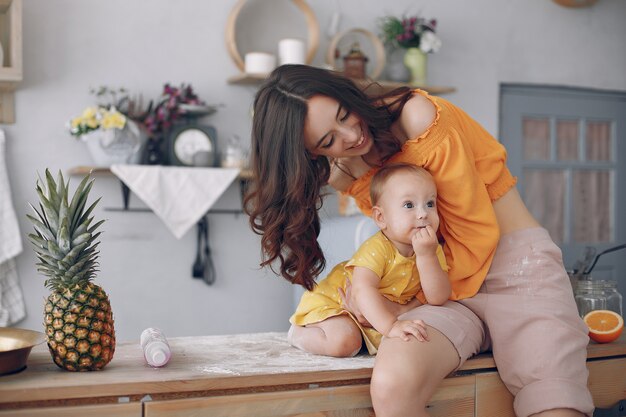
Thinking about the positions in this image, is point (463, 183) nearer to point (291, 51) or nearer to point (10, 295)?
point (291, 51)

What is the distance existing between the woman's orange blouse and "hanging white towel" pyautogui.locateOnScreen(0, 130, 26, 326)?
1.92 meters

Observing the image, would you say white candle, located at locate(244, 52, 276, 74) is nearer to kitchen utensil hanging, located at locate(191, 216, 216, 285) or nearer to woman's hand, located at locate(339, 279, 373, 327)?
kitchen utensil hanging, located at locate(191, 216, 216, 285)

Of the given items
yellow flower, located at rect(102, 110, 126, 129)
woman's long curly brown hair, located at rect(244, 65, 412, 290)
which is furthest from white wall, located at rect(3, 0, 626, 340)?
woman's long curly brown hair, located at rect(244, 65, 412, 290)

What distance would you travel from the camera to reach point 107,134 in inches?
128

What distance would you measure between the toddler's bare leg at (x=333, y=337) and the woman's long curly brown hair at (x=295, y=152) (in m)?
0.13

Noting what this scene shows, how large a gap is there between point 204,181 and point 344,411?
6.34ft

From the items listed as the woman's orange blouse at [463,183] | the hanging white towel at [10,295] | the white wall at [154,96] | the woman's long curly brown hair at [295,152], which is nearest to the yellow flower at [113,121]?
the white wall at [154,96]

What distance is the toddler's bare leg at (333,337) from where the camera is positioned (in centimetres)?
183

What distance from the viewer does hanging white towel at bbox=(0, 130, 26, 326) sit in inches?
128

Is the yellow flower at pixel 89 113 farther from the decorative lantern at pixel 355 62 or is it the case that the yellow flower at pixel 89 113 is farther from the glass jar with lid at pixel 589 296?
the glass jar with lid at pixel 589 296

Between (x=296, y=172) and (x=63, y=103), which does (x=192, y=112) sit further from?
(x=296, y=172)

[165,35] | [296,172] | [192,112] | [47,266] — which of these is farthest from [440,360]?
[165,35]

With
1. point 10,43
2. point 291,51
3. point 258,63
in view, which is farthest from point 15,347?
point 291,51

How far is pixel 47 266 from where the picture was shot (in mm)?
1626
